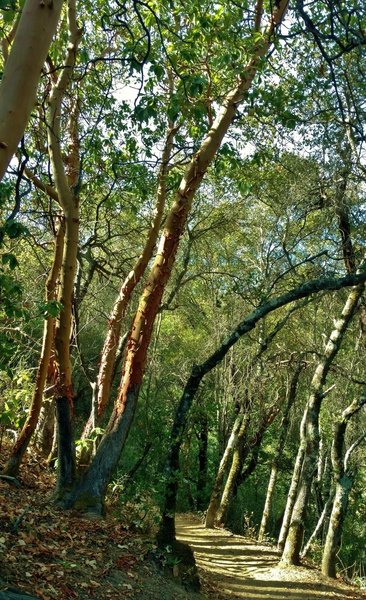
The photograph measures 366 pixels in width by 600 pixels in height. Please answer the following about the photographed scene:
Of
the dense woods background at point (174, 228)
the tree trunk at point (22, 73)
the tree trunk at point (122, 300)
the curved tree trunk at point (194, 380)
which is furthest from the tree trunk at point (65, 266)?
the tree trunk at point (22, 73)

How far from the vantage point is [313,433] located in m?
11.1

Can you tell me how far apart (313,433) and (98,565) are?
5991 mm

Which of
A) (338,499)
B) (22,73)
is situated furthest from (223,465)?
(22,73)

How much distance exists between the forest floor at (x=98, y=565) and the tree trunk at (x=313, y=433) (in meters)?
0.54

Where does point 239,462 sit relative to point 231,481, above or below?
above

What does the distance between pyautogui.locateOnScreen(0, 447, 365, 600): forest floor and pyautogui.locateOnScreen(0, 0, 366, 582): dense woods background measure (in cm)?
47

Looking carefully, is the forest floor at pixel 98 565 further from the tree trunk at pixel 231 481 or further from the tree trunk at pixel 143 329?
the tree trunk at pixel 231 481

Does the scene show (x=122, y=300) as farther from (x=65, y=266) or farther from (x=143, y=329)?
(x=65, y=266)

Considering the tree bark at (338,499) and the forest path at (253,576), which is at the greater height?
the tree bark at (338,499)

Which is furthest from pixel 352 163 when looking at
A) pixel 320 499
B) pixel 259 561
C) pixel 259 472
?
pixel 259 472

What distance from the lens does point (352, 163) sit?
34.7 feet

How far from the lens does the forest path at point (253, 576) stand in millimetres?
9609

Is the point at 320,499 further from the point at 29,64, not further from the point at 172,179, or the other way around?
the point at 29,64

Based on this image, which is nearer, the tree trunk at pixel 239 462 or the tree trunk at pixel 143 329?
the tree trunk at pixel 143 329
